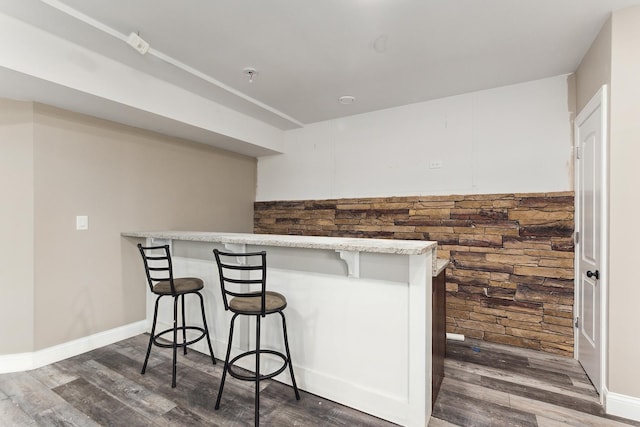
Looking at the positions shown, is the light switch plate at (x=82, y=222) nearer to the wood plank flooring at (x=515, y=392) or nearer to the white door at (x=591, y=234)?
the wood plank flooring at (x=515, y=392)

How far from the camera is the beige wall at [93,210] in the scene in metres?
2.61

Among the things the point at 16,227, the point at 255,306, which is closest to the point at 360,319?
the point at 255,306

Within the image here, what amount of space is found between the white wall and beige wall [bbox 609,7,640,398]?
912 mm

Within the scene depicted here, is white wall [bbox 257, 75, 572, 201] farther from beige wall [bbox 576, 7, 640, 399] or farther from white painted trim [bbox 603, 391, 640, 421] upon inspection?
white painted trim [bbox 603, 391, 640, 421]

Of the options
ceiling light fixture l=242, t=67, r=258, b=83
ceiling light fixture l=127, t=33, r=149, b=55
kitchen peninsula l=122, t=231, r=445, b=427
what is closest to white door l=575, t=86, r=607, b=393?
kitchen peninsula l=122, t=231, r=445, b=427

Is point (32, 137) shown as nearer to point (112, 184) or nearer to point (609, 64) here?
point (112, 184)

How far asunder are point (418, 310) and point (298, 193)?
2996 mm

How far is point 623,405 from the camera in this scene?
193cm

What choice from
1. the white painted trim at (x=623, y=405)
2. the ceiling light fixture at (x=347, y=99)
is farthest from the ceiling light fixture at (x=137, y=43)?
the white painted trim at (x=623, y=405)

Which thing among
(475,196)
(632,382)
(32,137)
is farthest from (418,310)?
(32,137)

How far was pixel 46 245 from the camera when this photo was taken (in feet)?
8.63

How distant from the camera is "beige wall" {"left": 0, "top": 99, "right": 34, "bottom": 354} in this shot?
8.11 feet

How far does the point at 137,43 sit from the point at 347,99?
2051 mm

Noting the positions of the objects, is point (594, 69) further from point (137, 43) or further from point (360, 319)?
point (137, 43)
